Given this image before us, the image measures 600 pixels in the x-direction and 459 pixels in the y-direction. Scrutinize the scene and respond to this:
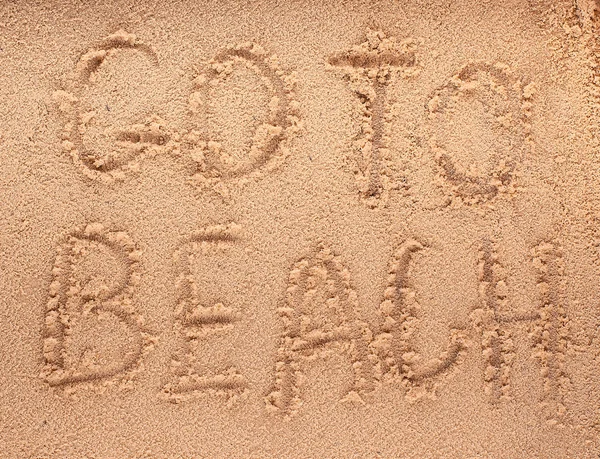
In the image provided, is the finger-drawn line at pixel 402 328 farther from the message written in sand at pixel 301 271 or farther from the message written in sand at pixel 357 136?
the message written in sand at pixel 357 136

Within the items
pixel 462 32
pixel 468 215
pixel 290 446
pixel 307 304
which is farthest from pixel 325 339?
pixel 462 32

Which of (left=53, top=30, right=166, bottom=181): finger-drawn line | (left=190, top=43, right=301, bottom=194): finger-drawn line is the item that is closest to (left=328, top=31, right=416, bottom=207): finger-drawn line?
(left=190, top=43, right=301, bottom=194): finger-drawn line

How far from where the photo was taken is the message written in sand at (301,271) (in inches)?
41.5

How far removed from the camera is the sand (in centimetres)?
105

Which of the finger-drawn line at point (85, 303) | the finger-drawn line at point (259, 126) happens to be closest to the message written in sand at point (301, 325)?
the finger-drawn line at point (85, 303)

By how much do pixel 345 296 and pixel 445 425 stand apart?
11.4 inches

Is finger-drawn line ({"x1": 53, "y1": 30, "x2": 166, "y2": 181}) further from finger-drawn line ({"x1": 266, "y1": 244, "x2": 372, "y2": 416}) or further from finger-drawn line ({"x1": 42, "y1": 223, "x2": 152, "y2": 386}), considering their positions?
finger-drawn line ({"x1": 266, "y1": 244, "x2": 372, "y2": 416})

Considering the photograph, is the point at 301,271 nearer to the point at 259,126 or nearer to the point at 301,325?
the point at 301,325

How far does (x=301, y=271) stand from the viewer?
1.08m

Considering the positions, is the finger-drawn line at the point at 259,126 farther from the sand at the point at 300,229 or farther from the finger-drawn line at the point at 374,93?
the finger-drawn line at the point at 374,93

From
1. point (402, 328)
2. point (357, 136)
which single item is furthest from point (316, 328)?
point (357, 136)

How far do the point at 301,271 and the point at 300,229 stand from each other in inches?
2.9

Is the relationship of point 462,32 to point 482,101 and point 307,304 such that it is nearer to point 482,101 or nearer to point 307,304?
point 482,101

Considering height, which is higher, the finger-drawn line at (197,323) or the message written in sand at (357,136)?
the message written in sand at (357,136)
